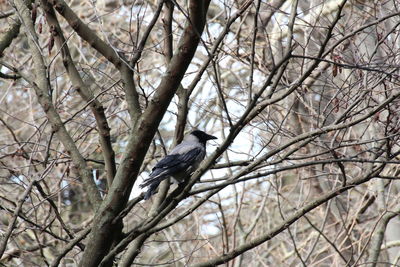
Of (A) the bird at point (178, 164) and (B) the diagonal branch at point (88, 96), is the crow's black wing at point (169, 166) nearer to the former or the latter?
(A) the bird at point (178, 164)

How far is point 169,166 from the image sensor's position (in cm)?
492

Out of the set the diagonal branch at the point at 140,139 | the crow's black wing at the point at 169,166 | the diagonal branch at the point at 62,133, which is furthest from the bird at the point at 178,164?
the diagonal branch at the point at 140,139

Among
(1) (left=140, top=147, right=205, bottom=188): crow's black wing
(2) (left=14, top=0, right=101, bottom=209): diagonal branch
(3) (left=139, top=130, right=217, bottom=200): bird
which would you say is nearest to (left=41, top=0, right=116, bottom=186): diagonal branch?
(2) (left=14, top=0, right=101, bottom=209): diagonal branch

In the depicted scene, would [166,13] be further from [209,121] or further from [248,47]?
[209,121]

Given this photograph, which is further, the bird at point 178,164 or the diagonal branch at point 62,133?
the bird at point 178,164

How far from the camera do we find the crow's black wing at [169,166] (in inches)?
191

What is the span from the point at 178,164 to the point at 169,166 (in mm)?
142

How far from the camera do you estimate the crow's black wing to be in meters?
4.84

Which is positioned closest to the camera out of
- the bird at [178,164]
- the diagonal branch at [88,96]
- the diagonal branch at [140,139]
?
the diagonal branch at [140,139]

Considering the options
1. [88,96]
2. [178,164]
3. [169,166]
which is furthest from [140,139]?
[178,164]

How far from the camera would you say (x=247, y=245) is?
4.08 meters

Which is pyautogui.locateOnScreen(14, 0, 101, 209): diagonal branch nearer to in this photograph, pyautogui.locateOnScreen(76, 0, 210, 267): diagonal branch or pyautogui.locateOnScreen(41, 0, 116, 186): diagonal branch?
pyautogui.locateOnScreen(41, 0, 116, 186): diagonal branch

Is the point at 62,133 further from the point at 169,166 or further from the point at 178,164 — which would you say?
the point at 178,164

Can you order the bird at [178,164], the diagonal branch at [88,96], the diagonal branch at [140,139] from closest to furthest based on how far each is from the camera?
the diagonal branch at [140,139], the diagonal branch at [88,96], the bird at [178,164]
